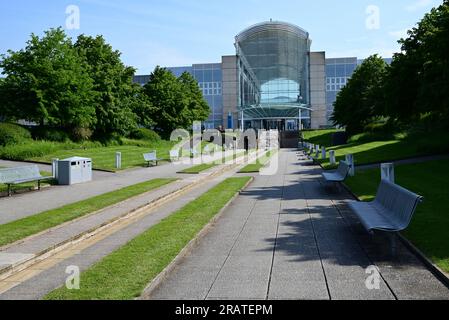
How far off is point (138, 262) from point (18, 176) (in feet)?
38.4

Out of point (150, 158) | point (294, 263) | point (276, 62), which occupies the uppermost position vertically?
point (276, 62)

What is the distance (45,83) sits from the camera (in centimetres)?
3139

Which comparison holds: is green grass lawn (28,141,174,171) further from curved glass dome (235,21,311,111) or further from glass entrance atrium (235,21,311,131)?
glass entrance atrium (235,21,311,131)

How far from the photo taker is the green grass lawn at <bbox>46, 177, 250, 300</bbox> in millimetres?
5668

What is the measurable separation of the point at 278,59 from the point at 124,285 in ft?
309

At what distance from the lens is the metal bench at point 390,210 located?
24.6ft

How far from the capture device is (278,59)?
317ft

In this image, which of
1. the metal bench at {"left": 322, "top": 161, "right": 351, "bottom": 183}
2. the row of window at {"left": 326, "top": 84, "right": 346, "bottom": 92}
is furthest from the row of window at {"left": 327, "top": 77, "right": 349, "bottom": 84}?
the metal bench at {"left": 322, "top": 161, "right": 351, "bottom": 183}

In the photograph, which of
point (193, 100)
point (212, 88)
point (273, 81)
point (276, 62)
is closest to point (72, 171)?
point (193, 100)

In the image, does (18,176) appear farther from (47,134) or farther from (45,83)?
(47,134)

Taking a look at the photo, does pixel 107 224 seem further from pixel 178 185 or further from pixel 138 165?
pixel 138 165

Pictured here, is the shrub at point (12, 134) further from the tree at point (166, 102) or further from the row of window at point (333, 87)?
the row of window at point (333, 87)

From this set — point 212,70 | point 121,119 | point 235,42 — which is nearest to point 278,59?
point 235,42

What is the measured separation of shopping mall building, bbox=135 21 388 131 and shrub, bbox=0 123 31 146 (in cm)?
6385
